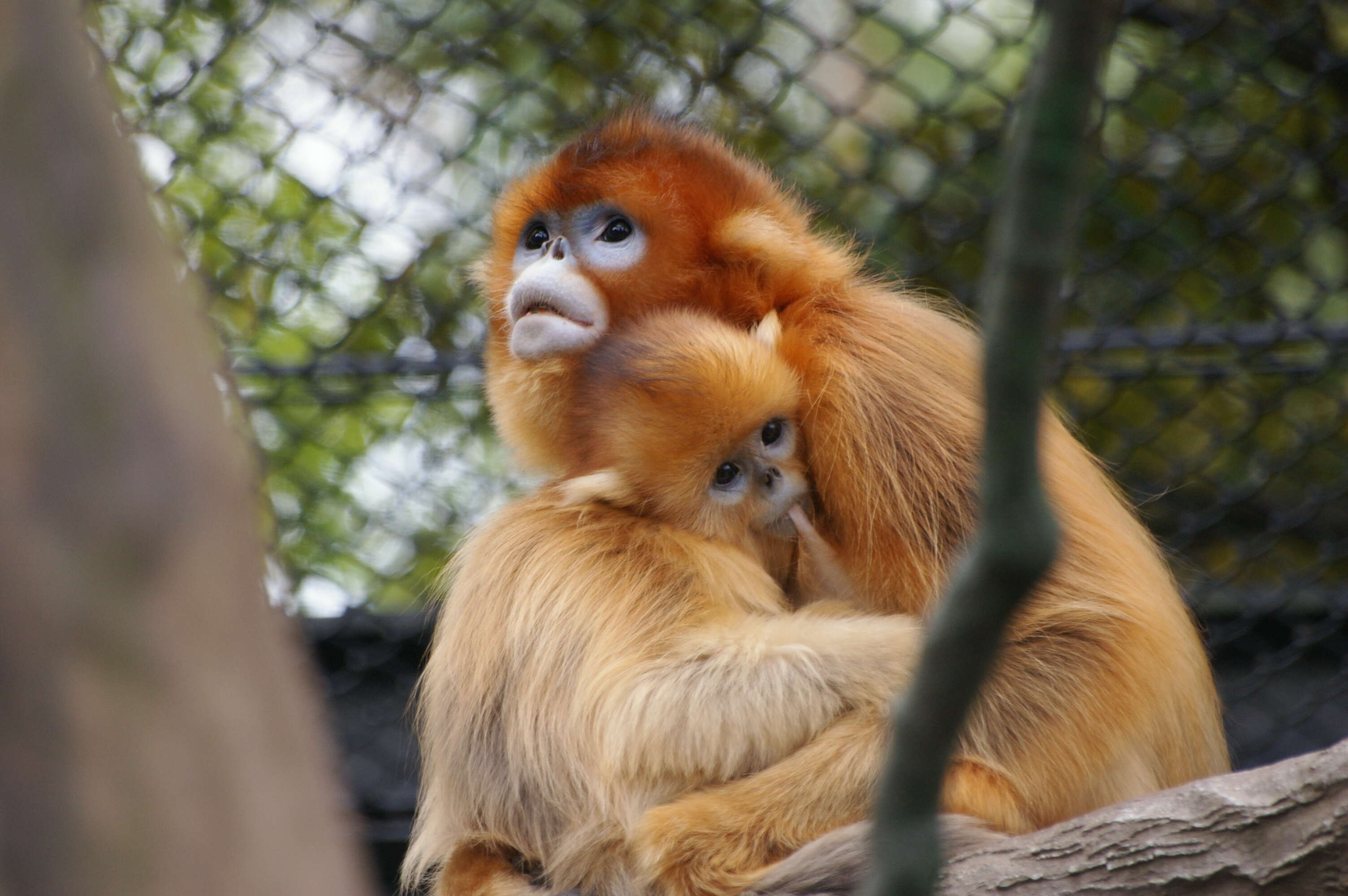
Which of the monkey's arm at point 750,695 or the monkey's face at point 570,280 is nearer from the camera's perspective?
the monkey's arm at point 750,695

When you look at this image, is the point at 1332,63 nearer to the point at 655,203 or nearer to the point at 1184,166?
the point at 1184,166

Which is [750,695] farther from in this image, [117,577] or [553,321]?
[117,577]

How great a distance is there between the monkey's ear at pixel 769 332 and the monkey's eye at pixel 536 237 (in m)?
0.35

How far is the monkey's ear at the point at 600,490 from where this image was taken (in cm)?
167

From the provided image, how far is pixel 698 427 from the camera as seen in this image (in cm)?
160

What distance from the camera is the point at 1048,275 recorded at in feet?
1.83

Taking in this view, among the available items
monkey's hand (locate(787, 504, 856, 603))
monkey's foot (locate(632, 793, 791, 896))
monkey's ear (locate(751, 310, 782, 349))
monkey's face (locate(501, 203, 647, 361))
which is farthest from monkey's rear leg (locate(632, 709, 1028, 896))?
monkey's face (locate(501, 203, 647, 361))

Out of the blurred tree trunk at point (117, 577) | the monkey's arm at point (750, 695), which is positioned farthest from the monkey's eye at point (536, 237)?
the blurred tree trunk at point (117, 577)

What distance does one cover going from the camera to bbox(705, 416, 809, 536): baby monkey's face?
1624mm

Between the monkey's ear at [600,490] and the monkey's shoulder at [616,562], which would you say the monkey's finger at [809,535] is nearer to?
the monkey's shoulder at [616,562]

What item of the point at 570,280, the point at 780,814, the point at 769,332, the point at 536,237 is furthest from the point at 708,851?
the point at 536,237

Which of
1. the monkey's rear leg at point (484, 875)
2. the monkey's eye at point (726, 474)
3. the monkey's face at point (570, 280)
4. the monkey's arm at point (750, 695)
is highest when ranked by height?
the monkey's face at point (570, 280)

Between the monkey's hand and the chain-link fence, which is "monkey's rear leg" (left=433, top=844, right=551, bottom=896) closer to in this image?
the monkey's hand

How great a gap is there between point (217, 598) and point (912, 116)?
9.14 feet
